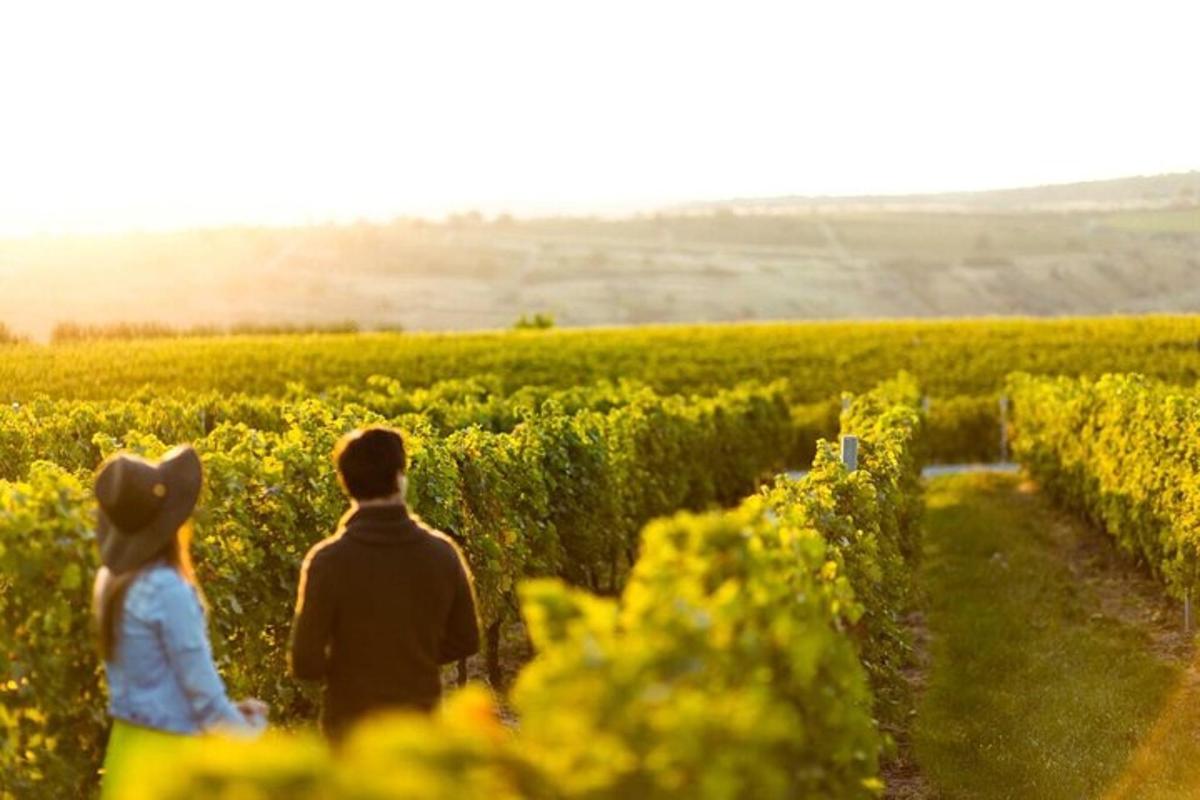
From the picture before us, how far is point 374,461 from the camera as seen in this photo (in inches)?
256

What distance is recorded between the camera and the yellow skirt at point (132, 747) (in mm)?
6289

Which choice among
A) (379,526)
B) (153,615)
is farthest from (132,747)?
(379,526)

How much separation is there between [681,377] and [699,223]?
141323 millimetres

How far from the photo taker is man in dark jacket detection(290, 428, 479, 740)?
6547 millimetres

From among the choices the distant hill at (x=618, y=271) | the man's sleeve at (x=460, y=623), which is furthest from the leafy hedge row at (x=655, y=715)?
the distant hill at (x=618, y=271)

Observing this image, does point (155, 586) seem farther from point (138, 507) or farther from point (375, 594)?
point (375, 594)

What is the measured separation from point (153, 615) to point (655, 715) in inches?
83.7

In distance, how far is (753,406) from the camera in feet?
106

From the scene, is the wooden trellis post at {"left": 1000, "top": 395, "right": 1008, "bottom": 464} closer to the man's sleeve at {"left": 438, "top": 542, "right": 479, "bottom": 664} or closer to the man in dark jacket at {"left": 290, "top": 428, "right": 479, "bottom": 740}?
the man's sleeve at {"left": 438, "top": 542, "right": 479, "bottom": 664}

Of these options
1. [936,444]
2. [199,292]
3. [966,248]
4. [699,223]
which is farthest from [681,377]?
[699,223]

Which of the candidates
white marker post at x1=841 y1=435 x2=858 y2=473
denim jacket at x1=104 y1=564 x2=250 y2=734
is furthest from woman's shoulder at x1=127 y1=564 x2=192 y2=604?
white marker post at x1=841 y1=435 x2=858 y2=473

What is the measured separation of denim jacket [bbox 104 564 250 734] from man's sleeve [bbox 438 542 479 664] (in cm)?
86

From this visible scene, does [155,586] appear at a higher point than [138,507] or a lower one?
lower

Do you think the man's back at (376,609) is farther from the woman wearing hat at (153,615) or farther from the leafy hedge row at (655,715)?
the leafy hedge row at (655,715)
